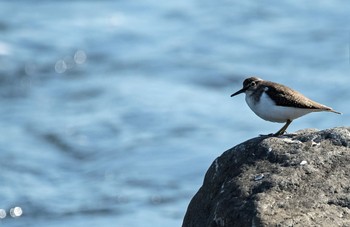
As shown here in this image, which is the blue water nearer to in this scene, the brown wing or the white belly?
the white belly

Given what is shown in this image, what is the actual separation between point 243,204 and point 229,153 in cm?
93

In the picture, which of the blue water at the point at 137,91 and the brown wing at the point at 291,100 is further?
the blue water at the point at 137,91

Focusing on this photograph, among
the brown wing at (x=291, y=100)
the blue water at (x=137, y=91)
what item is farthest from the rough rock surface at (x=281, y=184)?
the blue water at (x=137, y=91)

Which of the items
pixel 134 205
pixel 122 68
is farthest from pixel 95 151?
pixel 122 68

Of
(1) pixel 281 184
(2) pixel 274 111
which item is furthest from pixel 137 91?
(1) pixel 281 184

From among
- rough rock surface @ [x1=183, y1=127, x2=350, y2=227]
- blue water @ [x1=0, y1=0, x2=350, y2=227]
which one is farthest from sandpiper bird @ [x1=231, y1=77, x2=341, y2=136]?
blue water @ [x1=0, y1=0, x2=350, y2=227]

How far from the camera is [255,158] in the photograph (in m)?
7.91

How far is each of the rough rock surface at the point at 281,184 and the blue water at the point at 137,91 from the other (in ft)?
18.7

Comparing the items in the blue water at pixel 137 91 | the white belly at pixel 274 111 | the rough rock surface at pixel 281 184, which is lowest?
the rough rock surface at pixel 281 184

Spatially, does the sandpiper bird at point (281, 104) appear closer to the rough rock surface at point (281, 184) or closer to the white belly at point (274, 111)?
the white belly at point (274, 111)

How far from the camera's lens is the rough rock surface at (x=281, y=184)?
23.4ft

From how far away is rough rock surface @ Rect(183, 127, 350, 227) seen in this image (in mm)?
7125

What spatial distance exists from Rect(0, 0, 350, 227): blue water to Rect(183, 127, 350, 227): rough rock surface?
5700 millimetres

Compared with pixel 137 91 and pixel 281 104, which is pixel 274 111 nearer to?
pixel 281 104
